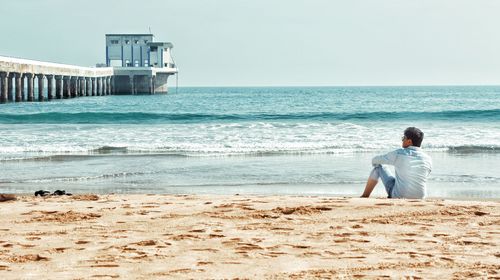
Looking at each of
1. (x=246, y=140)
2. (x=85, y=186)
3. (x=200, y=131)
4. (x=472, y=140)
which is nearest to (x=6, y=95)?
(x=200, y=131)

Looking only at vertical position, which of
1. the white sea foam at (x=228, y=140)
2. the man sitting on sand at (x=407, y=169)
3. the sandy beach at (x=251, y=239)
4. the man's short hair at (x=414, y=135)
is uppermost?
the man's short hair at (x=414, y=135)

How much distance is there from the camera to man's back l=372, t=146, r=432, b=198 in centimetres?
769

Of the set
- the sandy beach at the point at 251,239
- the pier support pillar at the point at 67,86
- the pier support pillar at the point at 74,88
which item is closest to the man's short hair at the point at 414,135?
the sandy beach at the point at 251,239

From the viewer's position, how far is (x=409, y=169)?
767 centimetres

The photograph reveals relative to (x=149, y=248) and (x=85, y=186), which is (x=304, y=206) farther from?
(x=85, y=186)

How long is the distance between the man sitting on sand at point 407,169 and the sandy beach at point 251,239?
45 centimetres

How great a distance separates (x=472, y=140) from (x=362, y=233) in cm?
1572

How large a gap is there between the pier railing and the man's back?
33642 mm

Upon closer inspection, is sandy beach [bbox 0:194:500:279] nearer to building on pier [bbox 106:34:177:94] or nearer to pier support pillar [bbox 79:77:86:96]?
pier support pillar [bbox 79:77:86:96]

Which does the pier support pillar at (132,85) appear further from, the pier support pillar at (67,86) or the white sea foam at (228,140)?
the white sea foam at (228,140)

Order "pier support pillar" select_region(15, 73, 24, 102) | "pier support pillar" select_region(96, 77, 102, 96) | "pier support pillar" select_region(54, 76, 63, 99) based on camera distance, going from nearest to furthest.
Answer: "pier support pillar" select_region(15, 73, 24, 102)
"pier support pillar" select_region(54, 76, 63, 99)
"pier support pillar" select_region(96, 77, 102, 96)

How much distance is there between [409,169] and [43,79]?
45334 millimetres

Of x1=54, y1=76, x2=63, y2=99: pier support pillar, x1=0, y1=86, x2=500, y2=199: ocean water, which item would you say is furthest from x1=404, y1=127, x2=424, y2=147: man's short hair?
x1=54, y1=76, x2=63, y2=99: pier support pillar

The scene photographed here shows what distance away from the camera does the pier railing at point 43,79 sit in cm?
4169
